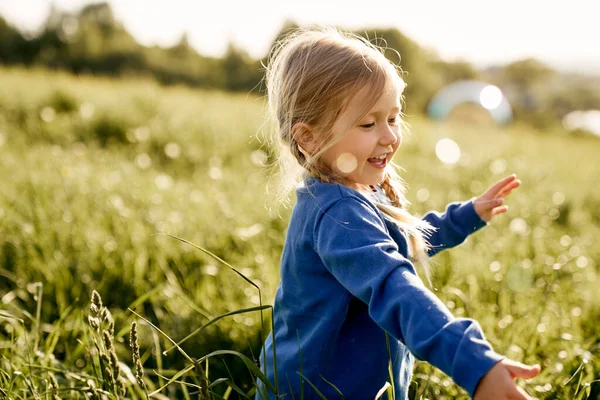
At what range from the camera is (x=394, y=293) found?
1127 mm

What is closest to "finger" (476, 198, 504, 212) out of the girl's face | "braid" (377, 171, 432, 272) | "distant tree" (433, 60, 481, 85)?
"braid" (377, 171, 432, 272)

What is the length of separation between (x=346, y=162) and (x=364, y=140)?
73mm

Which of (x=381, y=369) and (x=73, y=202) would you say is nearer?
(x=381, y=369)

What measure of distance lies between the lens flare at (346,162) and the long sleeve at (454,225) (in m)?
0.48

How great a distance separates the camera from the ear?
150cm

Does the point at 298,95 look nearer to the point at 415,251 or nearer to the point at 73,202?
the point at 415,251

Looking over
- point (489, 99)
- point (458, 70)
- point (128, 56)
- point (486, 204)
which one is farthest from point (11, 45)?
point (458, 70)

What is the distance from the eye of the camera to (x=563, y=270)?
9.34 feet

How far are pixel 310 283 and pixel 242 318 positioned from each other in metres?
0.91

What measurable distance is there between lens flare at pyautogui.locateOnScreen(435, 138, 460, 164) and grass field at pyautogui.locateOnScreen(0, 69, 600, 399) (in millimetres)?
155

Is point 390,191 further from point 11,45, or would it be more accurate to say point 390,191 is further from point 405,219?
point 11,45

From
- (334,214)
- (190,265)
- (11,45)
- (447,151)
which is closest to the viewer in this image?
(334,214)

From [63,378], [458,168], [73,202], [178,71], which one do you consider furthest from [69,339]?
[178,71]

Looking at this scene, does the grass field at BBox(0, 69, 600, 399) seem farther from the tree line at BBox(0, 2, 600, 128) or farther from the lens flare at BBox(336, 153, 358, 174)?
the tree line at BBox(0, 2, 600, 128)
